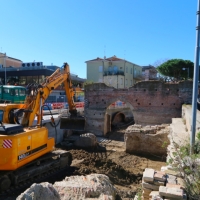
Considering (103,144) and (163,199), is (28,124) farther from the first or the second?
(103,144)

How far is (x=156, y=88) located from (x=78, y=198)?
13092 millimetres

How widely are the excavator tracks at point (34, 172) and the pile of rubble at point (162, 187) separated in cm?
432

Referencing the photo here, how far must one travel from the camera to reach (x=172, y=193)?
3.27 metres

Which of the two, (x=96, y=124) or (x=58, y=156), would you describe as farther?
(x=96, y=124)

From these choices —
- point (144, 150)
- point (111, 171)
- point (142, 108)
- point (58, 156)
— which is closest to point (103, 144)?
point (144, 150)

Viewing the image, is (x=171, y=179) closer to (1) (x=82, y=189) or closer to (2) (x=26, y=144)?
(1) (x=82, y=189)

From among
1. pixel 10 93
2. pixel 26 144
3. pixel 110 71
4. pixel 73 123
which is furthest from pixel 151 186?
pixel 110 71

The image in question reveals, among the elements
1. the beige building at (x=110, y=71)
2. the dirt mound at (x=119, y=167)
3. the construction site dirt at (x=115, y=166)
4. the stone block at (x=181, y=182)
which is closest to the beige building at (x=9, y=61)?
the beige building at (x=110, y=71)

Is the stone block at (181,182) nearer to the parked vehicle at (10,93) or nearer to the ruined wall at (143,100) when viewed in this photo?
the ruined wall at (143,100)

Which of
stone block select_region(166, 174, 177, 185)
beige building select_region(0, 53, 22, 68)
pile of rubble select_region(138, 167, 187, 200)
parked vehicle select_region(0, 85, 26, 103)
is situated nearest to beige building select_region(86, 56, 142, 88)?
beige building select_region(0, 53, 22, 68)

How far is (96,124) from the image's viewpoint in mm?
17875

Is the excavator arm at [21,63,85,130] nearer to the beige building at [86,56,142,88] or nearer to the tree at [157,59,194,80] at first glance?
the tree at [157,59,194,80]

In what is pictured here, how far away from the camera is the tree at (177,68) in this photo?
85.2 ft

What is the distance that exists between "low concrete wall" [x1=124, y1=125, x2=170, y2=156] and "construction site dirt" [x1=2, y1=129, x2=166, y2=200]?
0.44m
